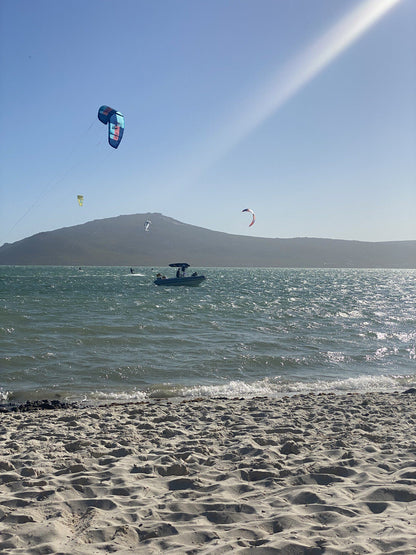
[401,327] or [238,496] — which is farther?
[401,327]

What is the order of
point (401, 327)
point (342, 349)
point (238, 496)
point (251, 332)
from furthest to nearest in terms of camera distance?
point (401, 327) < point (251, 332) < point (342, 349) < point (238, 496)

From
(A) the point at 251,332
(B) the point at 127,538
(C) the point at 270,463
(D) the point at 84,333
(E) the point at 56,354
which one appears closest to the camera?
(B) the point at 127,538

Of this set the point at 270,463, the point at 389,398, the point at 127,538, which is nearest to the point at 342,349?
the point at 389,398

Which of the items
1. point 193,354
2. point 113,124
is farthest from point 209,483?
point 113,124

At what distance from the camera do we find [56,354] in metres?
15.1

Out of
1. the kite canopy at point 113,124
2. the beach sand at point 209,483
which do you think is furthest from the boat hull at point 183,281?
the beach sand at point 209,483

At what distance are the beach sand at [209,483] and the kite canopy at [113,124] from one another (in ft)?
58.1

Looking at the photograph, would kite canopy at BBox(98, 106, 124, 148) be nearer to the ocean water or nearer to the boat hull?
the ocean water

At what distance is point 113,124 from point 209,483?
21644 millimetres

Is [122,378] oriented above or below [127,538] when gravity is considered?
below

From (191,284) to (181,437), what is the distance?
1778 inches

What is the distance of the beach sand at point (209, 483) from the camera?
11.9ft

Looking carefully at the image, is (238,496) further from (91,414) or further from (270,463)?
(91,414)

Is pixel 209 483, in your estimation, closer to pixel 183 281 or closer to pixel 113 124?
pixel 113 124
